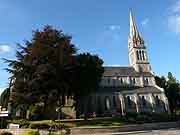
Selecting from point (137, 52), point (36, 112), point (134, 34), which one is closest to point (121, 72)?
point (137, 52)

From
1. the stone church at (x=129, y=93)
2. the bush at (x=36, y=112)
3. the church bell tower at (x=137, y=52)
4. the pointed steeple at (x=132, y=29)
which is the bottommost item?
the bush at (x=36, y=112)

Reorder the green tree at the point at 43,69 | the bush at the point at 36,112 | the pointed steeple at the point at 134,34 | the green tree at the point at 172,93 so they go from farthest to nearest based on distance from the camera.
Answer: the pointed steeple at the point at 134,34
the green tree at the point at 172,93
the bush at the point at 36,112
the green tree at the point at 43,69

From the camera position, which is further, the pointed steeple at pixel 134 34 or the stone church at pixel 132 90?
the pointed steeple at pixel 134 34

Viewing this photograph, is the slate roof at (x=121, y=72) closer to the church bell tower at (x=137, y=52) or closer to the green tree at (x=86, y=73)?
the church bell tower at (x=137, y=52)

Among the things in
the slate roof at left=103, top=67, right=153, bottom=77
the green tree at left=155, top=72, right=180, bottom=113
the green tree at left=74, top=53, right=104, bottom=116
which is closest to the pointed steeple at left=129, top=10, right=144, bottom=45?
the slate roof at left=103, top=67, right=153, bottom=77

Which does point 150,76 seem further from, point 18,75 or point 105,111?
point 18,75

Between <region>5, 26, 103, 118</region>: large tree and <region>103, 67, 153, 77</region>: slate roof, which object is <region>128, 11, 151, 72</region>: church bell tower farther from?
<region>5, 26, 103, 118</region>: large tree

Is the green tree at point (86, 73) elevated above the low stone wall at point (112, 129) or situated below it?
above

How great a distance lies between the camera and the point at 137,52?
7750 cm

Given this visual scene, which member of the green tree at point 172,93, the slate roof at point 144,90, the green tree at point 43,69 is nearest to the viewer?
the green tree at point 43,69

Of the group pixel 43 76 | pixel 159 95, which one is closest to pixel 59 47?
pixel 43 76

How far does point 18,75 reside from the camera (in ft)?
124

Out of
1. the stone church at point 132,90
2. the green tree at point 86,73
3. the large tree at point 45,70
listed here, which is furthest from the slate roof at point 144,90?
the large tree at point 45,70

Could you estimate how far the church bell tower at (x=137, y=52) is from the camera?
75.4 m
